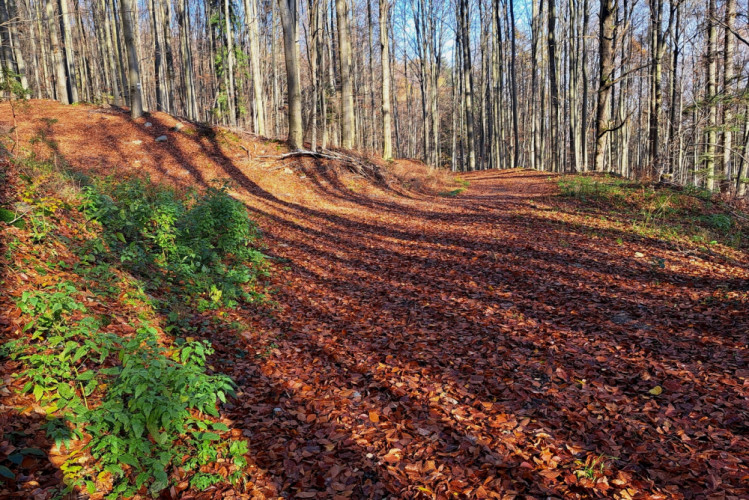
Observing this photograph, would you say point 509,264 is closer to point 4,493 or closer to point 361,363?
point 361,363

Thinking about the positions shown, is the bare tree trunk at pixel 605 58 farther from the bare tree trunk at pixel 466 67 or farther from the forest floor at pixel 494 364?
the bare tree trunk at pixel 466 67

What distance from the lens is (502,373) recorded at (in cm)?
449

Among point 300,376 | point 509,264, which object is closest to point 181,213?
point 300,376

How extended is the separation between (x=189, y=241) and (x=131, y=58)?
45.8ft

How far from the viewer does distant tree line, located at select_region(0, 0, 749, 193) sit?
50.8ft

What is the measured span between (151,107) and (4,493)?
53713 mm

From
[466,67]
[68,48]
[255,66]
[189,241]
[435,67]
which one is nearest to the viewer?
[189,241]

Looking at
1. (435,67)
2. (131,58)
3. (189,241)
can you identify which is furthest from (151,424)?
(435,67)

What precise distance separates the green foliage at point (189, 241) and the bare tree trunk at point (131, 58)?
1136cm

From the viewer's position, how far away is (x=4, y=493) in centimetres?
241

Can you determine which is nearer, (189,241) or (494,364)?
(494,364)

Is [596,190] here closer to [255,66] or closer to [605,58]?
[605,58]

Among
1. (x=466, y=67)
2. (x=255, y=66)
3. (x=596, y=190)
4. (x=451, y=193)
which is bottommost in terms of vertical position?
(x=451, y=193)

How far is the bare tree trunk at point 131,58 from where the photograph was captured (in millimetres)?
16312
